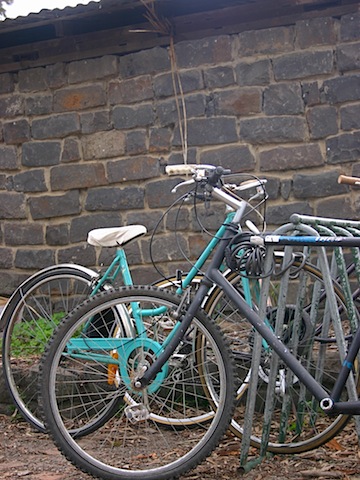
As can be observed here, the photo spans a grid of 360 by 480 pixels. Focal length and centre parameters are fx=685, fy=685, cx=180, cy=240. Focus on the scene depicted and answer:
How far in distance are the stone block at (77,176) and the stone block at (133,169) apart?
0.28ft

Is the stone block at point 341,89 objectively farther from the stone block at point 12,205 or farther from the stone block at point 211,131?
the stone block at point 12,205

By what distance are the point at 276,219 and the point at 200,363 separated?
1.90 metres

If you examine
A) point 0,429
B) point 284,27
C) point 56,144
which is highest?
point 284,27

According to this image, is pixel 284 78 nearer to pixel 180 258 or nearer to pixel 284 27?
pixel 284 27

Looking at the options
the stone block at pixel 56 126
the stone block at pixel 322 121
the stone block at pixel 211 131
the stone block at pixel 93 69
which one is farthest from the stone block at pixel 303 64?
the stone block at pixel 56 126

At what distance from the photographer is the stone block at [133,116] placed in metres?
5.37

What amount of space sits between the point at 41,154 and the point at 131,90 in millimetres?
960

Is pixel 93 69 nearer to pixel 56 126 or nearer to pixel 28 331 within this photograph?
pixel 56 126

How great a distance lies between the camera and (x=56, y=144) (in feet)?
18.6

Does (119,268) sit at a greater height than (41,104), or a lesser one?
lesser

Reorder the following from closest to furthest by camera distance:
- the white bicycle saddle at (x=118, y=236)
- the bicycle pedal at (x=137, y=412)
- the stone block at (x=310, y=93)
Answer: the bicycle pedal at (x=137, y=412) < the white bicycle saddle at (x=118, y=236) < the stone block at (x=310, y=93)

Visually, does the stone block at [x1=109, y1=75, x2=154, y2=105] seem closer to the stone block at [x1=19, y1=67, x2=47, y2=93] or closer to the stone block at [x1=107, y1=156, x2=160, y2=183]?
the stone block at [x1=107, y1=156, x2=160, y2=183]

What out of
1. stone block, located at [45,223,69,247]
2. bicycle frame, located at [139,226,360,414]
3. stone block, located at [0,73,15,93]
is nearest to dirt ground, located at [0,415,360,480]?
bicycle frame, located at [139,226,360,414]

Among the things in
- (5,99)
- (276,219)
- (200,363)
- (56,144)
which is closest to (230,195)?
(200,363)
